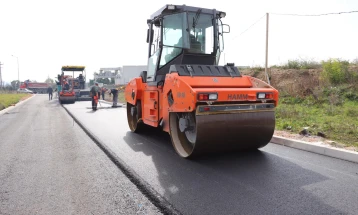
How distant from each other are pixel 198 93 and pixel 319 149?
2508mm

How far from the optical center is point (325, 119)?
760cm

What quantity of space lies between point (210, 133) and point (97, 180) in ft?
Result: 5.56

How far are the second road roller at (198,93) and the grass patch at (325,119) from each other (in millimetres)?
2003

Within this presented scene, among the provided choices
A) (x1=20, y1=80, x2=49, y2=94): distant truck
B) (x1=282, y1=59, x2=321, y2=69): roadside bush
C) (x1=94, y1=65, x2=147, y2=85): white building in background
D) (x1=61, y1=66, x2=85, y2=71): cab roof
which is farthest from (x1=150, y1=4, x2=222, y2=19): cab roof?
(x1=20, y1=80, x2=49, y2=94): distant truck

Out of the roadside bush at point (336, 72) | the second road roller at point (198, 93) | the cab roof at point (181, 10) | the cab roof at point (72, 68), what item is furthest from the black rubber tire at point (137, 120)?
the cab roof at point (72, 68)

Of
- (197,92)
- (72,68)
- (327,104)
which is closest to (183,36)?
A: (197,92)

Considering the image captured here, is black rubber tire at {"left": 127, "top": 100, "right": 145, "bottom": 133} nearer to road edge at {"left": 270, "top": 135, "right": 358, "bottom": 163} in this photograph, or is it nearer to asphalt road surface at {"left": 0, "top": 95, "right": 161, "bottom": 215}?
asphalt road surface at {"left": 0, "top": 95, "right": 161, "bottom": 215}

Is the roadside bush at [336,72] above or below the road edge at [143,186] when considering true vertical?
above

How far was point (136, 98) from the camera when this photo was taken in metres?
7.03

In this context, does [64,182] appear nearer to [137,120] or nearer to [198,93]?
[198,93]

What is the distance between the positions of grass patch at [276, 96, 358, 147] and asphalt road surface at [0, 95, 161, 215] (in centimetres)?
408

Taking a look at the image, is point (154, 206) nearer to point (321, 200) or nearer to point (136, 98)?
point (321, 200)

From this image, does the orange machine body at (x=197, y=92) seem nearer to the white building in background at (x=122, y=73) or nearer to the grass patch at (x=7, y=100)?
the grass patch at (x=7, y=100)

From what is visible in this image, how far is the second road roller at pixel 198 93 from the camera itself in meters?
4.29
